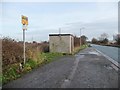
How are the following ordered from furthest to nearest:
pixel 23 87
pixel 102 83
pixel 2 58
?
pixel 2 58
pixel 102 83
pixel 23 87

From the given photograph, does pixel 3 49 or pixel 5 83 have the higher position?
pixel 3 49

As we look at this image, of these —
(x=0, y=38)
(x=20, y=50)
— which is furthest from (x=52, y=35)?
(x=0, y=38)

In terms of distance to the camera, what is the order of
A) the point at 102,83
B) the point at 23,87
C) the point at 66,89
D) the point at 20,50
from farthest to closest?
the point at 20,50
the point at 102,83
the point at 23,87
the point at 66,89

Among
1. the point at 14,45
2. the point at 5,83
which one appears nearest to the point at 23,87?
the point at 5,83

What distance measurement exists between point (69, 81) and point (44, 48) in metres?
24.4

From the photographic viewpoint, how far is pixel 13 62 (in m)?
14.9

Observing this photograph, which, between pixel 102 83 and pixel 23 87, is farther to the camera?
pixel 102 83

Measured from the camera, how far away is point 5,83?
379 inches

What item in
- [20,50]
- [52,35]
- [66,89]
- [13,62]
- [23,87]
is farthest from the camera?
[52,35]

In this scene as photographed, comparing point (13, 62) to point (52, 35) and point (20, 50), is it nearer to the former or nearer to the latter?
point (20, 50)

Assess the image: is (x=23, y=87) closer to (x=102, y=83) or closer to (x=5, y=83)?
(x=5, y=83)

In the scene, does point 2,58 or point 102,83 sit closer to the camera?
point 102,83

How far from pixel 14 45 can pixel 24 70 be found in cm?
249

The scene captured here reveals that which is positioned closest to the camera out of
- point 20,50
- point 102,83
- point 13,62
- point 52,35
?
point 102,83
